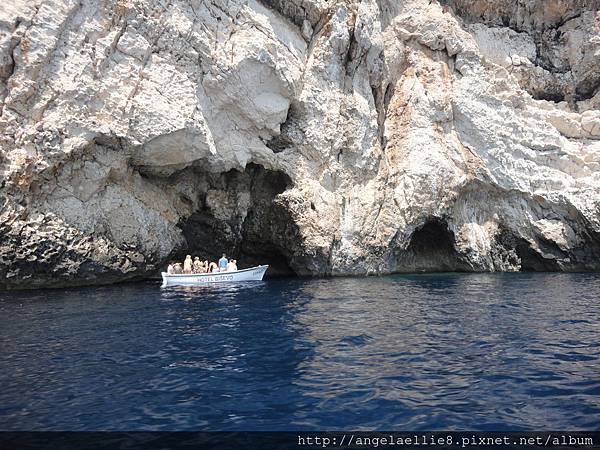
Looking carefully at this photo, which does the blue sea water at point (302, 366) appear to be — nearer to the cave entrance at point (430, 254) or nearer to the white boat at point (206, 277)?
the white boat at point (206, 277)

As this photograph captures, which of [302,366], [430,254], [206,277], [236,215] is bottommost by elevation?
[302,366]

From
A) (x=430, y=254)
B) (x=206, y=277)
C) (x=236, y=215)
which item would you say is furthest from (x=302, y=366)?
(x=430, y=254)

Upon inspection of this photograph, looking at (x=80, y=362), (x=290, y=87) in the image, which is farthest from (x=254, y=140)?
(x=80, y=362)

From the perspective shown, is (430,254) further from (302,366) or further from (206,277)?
(302,366)

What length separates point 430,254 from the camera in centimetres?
3269

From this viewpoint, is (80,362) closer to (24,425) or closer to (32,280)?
(24,425)

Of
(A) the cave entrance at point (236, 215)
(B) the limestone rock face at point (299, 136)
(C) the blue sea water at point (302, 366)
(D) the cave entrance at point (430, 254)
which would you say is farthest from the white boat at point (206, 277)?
(D) the cave entrance at point (430, 254)

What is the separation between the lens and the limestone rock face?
19.6m

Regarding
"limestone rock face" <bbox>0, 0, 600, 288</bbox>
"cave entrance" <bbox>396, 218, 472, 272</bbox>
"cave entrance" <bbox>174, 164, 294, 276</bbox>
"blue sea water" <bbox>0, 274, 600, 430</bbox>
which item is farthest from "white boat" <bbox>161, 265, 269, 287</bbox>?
"cave entrance" <bbox>396, 218, 472, 272</bbox>

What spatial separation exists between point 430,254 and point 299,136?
13525 millimetres

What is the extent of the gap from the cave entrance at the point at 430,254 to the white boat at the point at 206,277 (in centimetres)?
1141

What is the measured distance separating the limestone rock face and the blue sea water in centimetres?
725

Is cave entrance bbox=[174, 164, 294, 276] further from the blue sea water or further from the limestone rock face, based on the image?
the blue sea water

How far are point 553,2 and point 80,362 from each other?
133 feet
